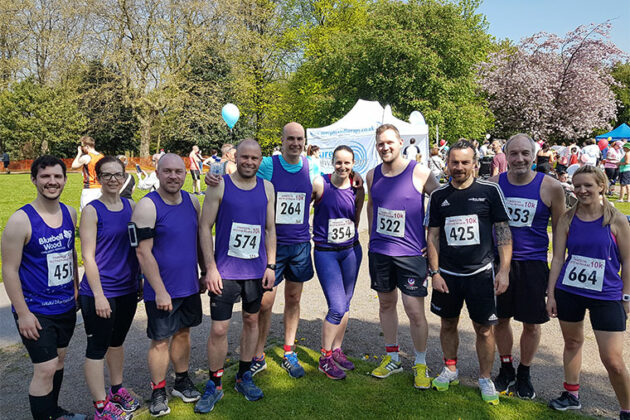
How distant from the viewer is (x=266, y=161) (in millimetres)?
4051

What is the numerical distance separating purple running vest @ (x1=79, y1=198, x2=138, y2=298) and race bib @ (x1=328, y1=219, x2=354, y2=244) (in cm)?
167

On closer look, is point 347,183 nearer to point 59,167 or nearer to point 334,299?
point 334,299

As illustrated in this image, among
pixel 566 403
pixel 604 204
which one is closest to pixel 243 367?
pixel 566 403

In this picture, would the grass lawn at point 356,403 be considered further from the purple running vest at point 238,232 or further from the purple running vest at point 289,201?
the purple running vest at point 289,201

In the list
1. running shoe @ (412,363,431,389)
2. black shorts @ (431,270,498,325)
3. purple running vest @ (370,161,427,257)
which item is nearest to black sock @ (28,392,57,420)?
purple running vest @ (370,161,427,257)

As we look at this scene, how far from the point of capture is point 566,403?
3.48 metres

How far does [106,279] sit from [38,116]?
39225mm

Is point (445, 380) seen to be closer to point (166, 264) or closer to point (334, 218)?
point (334, 218)

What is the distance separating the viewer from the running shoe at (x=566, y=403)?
347cm

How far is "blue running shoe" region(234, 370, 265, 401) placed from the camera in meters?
3.68

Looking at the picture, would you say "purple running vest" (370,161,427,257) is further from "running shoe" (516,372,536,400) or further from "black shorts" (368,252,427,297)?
"running shoe" (516,372,536,400)

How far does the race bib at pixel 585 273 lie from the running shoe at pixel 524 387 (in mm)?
999

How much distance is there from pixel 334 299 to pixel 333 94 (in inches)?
1100

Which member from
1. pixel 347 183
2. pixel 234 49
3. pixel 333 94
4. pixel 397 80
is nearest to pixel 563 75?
pixel 397 80
